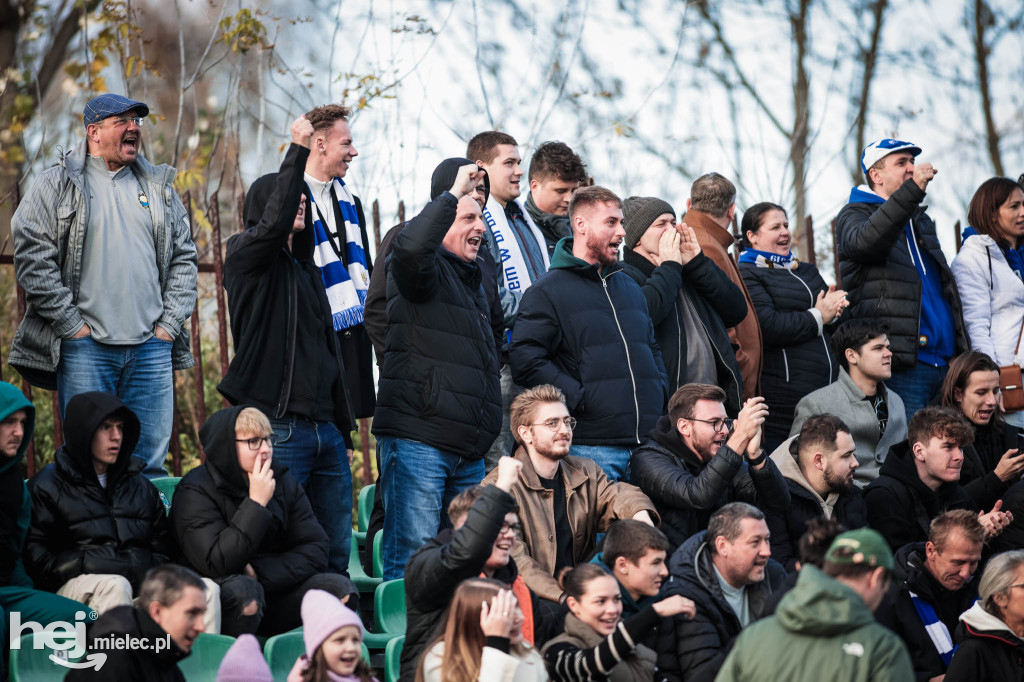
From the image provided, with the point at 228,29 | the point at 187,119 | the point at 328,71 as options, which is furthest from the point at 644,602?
the point at 187,119

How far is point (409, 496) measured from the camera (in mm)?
5715

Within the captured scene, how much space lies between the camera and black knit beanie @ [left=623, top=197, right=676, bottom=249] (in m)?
7.02

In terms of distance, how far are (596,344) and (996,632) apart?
2.18 m

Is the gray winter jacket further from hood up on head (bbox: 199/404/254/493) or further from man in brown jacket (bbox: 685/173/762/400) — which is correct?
man in brown jacket (bbox: 685/173/762/400)

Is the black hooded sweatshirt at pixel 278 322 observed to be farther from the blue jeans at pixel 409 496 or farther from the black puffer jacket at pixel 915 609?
the black puffer jacket at pixel 915 609

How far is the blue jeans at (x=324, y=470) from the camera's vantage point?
571cm

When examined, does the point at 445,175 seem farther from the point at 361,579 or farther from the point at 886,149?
the point at 886,149

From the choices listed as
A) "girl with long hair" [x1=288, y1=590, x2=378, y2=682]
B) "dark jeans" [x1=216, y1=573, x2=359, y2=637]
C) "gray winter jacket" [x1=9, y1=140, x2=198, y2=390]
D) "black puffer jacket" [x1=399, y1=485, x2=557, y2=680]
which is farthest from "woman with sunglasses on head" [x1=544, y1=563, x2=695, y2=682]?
"gray winter jacket" [x1=9, y1=140, x2=198, y2=390]

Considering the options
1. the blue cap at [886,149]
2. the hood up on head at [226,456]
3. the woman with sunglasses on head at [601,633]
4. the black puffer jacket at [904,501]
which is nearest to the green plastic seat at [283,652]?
the hood up on head at [226,456]

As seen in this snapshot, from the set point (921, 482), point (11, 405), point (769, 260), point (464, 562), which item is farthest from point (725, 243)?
point (11, 405)

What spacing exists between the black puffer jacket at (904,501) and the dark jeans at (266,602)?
8.84 feet

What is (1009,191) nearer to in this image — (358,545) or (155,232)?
(358,545)

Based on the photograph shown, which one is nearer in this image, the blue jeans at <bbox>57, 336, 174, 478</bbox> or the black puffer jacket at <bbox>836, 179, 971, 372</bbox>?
the blue jeans at <bbox>57, 336, 174, 478</bbox>

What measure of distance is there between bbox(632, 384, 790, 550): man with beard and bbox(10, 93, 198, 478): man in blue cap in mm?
2334
